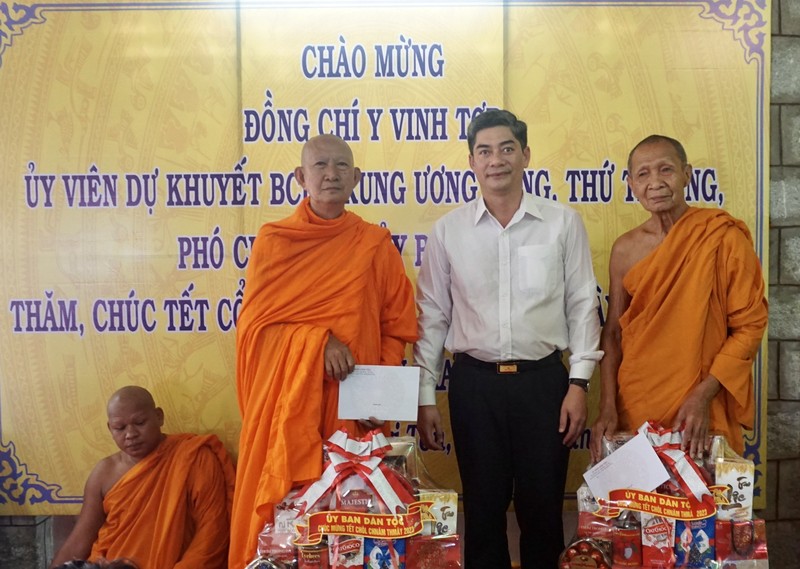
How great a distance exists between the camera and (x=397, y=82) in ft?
10.8

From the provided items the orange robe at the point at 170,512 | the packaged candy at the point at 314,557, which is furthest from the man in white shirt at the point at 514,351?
the orange robe at the point at 170,512

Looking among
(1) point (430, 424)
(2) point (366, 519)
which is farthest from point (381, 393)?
(2) point (366, 519)

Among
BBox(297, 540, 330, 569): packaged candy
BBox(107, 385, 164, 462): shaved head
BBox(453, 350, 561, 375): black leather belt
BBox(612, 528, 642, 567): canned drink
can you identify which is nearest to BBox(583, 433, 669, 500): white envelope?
BBox(612, 528, 642, 567): canned drink

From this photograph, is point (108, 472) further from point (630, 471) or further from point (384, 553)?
point (630, 471)

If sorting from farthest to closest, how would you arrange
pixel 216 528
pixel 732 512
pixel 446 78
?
1. pixel 446 78
2. pixel 216 528
3. pixel 732 512

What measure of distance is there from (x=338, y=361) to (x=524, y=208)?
2.84 ft

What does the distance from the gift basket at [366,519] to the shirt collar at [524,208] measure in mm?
884

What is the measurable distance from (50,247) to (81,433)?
0.86 meters

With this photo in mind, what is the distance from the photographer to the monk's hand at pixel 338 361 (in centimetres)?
248

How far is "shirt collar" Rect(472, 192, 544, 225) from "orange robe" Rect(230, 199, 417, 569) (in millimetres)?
340

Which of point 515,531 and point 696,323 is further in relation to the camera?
point 515,531

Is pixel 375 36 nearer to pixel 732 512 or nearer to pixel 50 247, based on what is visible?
pixel 50 247

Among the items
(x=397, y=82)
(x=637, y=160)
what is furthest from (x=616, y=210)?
(x=397, y=82)

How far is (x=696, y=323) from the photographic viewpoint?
2559 millimetres
